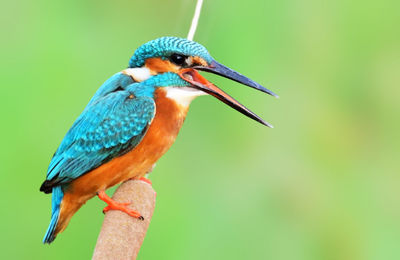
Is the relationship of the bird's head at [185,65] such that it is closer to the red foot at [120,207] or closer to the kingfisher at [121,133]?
the kingfisher at [121,133]

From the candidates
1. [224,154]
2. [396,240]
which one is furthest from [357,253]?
[224,154]

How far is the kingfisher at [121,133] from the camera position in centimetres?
104

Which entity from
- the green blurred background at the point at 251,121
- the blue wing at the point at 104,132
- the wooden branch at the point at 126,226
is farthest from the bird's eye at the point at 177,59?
the green blurred background at the point at 251,121

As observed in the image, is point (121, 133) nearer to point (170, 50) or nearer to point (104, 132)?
point (104, 132)

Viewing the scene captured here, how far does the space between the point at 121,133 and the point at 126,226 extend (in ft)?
0.59

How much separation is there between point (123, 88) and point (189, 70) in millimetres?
155

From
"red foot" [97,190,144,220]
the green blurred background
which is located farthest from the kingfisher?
the green blurred background

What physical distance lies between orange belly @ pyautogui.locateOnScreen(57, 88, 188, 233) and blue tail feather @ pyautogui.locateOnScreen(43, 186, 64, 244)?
0.01m

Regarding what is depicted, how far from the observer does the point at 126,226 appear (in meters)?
1.00

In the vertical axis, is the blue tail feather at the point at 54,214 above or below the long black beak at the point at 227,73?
below

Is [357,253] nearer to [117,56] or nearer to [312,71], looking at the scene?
[312,71]

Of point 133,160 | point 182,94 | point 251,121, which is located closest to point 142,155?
point 133,160

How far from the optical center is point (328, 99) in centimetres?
191

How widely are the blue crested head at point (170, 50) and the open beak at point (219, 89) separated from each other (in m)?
0.04
